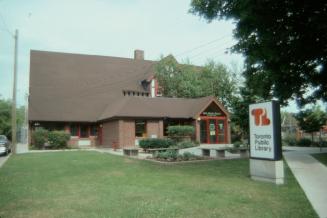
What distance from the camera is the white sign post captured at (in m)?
10.8

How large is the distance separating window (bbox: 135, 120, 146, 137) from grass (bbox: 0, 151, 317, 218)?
17.6 metres

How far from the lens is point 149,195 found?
8.95 meters

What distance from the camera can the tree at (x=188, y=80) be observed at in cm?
4188

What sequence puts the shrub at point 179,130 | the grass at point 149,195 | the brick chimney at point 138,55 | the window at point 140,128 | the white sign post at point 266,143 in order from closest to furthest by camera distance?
1. the grass at point 149,195
2. the white sign post at point 266,143
3. the window at point 140,128
4. the shrub at point 179,130
5. the brick chimney at point 138,55

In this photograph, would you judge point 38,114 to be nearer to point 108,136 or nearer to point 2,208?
point 108,136

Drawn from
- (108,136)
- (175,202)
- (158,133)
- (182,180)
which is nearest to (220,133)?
(158,133)

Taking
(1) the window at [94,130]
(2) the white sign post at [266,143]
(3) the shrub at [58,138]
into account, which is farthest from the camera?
(1) the window at [94,130]

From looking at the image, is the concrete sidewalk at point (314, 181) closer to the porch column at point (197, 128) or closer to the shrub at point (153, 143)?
the shrub at point (153, 143)

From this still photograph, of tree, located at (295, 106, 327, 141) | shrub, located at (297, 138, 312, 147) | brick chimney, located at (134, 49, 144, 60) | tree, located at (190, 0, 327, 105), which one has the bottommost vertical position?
shrub, located at (297, 138, 312, 147)

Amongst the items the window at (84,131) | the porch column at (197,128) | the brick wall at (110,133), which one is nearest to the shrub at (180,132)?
the porch column at (197,128)

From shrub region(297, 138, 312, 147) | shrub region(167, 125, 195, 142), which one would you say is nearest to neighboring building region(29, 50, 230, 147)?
shrub region(167, 125, 195, 142)

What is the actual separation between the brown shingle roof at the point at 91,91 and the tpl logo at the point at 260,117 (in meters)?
19.0

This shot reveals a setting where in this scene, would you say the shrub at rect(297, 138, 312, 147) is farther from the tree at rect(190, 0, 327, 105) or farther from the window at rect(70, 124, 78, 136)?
the window at rect(70, 124, 78, 136)

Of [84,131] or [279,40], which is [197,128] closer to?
[84,131]
